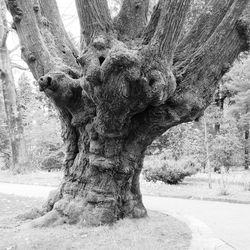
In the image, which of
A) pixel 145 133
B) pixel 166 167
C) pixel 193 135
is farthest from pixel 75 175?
pixel 193 135

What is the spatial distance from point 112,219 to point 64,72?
2.58 m

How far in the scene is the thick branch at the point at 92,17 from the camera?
4.96 meters

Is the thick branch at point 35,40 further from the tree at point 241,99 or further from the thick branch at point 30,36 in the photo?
the tree at point 241,99

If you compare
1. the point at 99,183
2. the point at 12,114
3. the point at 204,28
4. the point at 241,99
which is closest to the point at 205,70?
the point at 204,28

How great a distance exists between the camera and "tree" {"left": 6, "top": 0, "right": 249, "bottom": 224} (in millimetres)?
4637

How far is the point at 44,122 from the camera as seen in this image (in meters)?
27.7

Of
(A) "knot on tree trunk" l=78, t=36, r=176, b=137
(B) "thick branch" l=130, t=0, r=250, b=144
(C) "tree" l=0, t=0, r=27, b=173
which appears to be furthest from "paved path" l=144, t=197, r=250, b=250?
(C) "tree" l=0, t=0, r=27, b=173

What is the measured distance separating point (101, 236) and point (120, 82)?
2224mm

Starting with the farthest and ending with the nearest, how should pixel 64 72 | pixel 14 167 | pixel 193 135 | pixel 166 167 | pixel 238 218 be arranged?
pixel 193 135 → pixel 14 167 → pixel 166 167 → pixel 238 218 → pixel 64 72

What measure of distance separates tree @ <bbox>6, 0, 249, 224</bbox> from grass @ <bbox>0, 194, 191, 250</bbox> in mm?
281

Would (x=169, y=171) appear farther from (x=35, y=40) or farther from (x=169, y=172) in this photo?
(x=35, y=40)

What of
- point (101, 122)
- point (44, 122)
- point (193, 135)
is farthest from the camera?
point (44, 122)

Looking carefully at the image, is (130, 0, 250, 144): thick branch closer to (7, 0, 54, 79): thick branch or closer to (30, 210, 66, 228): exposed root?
(7, 0, 54, 79): thick branch

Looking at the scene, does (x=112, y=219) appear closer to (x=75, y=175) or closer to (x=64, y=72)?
(x=75, y=175)
